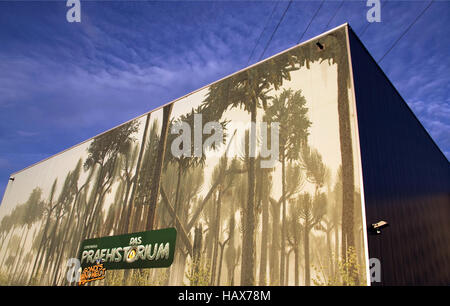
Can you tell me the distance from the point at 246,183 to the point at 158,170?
152 inches

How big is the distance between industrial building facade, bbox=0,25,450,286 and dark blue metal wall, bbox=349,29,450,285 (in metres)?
0.05

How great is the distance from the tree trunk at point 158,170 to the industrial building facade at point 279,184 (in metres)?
0.05

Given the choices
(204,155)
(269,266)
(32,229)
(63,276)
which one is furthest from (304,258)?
(32,229)

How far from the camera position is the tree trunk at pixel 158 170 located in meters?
10.7

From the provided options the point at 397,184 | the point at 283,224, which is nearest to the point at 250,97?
the point at 283,224

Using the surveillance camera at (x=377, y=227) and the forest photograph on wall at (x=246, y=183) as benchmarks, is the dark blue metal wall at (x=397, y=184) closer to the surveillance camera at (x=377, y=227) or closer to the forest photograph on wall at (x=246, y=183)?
the surveillance camera at (x=377, y=227)

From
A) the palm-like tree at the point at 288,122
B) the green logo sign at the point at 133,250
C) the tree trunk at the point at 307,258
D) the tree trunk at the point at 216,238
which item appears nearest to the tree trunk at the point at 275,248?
the palm-like tree at the point at 288,122

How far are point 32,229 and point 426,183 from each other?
679 inches

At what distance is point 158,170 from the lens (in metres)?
11.4

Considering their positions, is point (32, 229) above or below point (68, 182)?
below

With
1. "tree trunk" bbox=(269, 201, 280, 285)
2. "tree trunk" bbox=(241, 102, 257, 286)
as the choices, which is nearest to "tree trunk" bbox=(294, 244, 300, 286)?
"tree trunk" bbox=(269, 201, 280, 285)

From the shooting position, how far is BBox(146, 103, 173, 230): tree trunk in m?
10.7

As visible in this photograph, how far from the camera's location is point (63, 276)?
1250 centimetres

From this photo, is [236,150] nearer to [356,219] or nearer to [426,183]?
[356,219]
